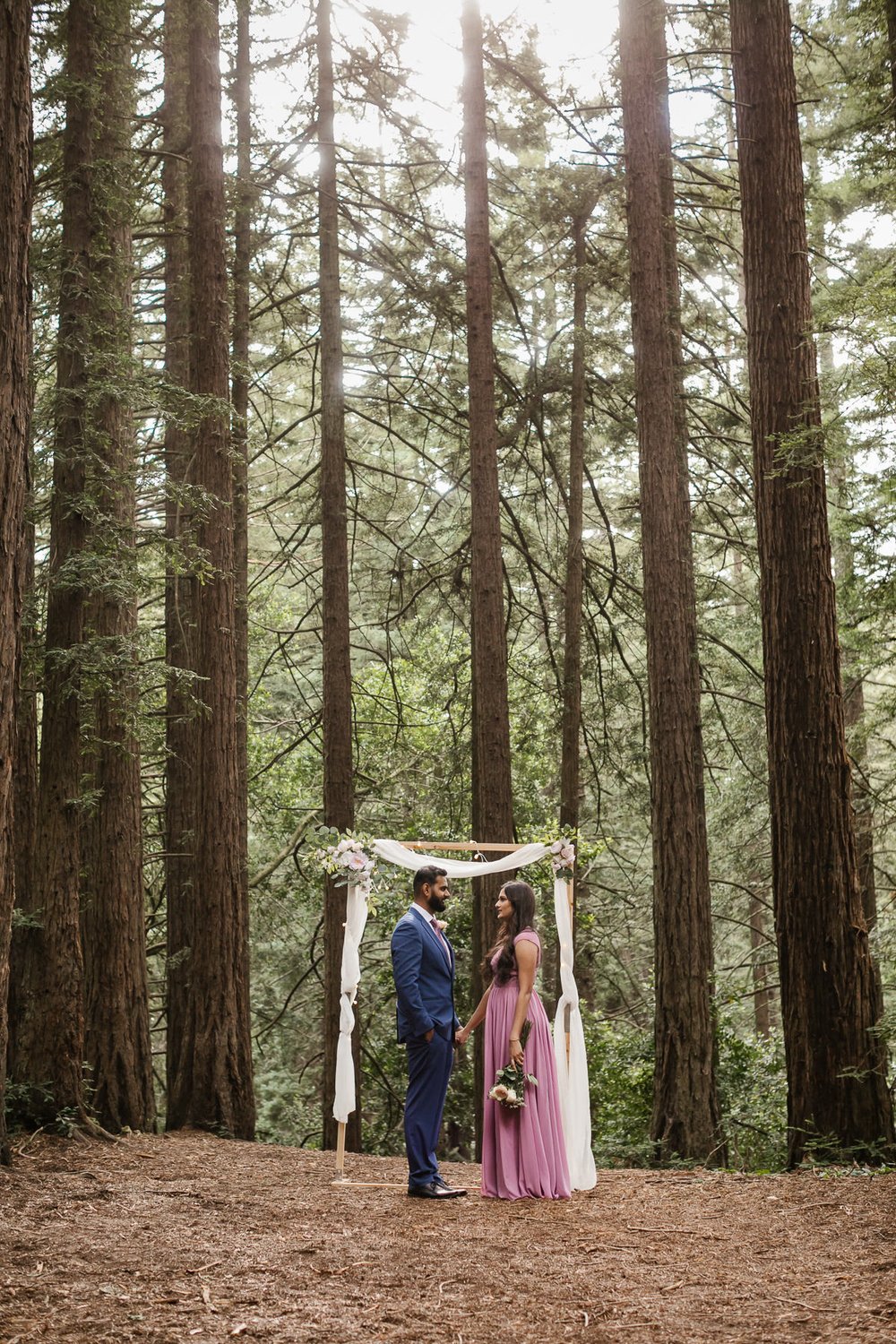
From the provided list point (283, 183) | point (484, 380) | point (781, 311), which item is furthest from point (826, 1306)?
point (283, 183)

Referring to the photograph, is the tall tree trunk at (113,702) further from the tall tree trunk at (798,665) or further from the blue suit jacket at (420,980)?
the tall tree trunk at (798,665)

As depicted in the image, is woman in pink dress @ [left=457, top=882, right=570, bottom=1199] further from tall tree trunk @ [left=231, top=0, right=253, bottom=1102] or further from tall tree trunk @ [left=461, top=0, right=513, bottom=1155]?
tall tree trunk @ [left=231, top=0, right=253, bottom=1102]

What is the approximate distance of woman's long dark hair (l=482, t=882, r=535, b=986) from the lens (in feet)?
24.5

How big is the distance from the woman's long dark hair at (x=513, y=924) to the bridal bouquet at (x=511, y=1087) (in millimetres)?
563

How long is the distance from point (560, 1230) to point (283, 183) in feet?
43.6

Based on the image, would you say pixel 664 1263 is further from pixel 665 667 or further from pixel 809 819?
pixel 665 667

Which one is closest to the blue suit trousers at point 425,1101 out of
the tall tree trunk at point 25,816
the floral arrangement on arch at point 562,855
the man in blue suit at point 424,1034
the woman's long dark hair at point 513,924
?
the man in blue suit at point 424,1034

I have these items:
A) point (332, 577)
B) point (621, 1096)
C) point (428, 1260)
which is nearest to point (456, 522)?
point (332, 577)

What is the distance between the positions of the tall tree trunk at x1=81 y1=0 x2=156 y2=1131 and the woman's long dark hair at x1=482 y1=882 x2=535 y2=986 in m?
3.43

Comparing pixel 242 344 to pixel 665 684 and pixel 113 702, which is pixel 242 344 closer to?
pixel 113 702

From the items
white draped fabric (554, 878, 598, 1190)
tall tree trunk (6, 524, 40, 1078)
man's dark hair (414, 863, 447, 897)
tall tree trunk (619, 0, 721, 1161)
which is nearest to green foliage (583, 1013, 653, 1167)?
tall tree trunk (619, 0, 721, 1161)

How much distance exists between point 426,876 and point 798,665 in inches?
115

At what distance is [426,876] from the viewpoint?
7.57m

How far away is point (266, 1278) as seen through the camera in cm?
462
